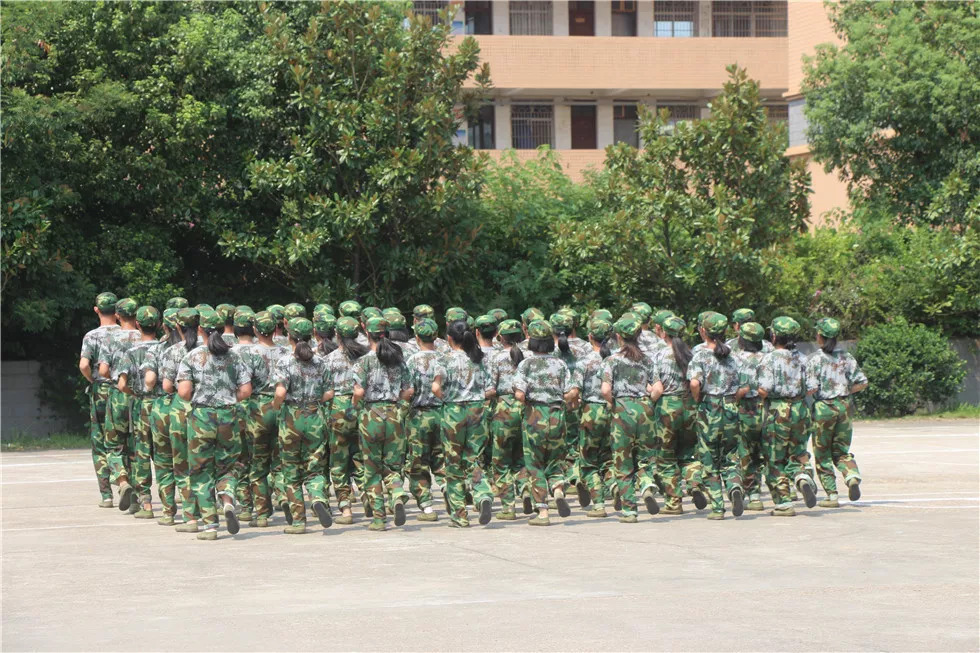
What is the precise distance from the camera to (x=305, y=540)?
1124 cm

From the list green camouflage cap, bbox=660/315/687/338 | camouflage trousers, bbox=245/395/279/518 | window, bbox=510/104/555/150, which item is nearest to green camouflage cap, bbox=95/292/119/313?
camouflage trousers, bbox=245/395/279/518

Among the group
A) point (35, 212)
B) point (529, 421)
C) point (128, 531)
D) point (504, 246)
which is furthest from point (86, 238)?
point (529, 421)

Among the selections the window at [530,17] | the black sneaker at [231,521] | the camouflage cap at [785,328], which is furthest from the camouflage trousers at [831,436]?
the window at [530,17]

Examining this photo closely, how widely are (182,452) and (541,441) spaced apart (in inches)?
127

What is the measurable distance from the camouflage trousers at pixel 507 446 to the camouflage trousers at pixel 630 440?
88 centimetres

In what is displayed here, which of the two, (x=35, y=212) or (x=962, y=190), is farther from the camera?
(x=962, y=190)

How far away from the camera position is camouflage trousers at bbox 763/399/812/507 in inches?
492

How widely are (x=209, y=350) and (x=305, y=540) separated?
72.3 inches

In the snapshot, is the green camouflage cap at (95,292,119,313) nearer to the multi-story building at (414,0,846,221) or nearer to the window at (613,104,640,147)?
the multi-story building at (414,0,846,221)

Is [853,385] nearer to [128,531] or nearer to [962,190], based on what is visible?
[128,531]

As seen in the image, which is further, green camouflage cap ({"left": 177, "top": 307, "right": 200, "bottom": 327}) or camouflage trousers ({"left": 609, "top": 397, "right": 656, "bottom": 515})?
camouflage trousers ({"left": 609, "top": 397, "right": 656, "bottom": 515})

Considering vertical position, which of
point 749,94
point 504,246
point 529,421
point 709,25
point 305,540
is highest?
point 709,25

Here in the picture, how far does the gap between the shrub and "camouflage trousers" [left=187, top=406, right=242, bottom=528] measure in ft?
50.1

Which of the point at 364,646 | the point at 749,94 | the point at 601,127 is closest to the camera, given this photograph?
the point at 364,646
